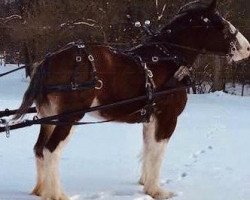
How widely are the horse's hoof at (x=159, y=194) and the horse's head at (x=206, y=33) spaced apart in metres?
A: 1.71

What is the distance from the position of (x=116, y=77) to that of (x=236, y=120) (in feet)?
31.9

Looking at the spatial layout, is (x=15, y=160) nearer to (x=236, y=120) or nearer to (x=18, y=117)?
(x=18, y=117)

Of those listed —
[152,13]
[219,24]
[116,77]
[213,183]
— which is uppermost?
[152,13]

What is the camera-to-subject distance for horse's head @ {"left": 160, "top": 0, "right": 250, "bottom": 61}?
6387mm

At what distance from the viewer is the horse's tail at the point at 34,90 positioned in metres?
5.54

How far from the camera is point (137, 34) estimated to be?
25.2 meters

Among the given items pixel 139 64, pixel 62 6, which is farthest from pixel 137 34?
pixel 139 64

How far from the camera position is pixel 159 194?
6.14 metres

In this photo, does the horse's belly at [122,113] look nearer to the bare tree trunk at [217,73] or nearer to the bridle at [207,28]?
the bridle at [207,28]

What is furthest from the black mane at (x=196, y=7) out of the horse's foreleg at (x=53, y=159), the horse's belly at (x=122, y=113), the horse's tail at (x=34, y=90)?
the horse's foreleg at (x=53, y=159)

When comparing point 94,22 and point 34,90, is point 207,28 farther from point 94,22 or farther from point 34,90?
point 94,22

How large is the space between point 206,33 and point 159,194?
77.5 inches

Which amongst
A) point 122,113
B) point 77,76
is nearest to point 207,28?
point 122,113

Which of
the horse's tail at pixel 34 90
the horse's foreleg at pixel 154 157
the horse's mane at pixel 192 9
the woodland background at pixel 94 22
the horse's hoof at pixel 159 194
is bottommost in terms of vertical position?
the horse's hoof at pixel 159 194
